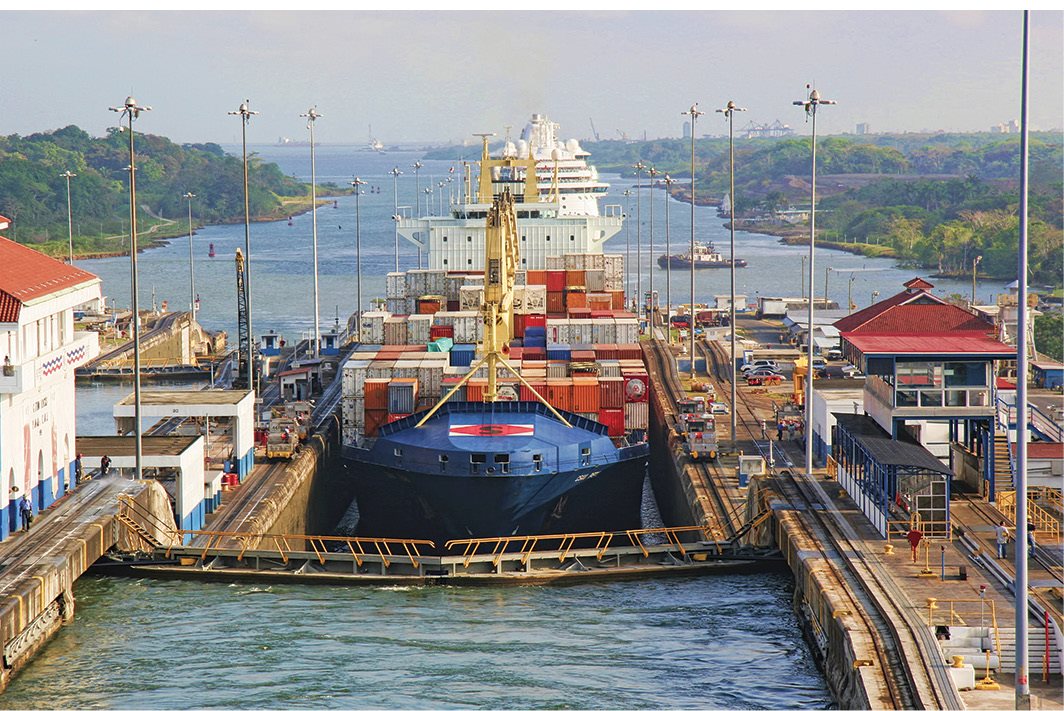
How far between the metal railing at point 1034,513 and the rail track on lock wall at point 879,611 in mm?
4461

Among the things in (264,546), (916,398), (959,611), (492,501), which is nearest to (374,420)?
(492,501)

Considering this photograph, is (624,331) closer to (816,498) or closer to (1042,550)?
(816,498)

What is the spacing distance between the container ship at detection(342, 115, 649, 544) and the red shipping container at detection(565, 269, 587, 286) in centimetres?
488

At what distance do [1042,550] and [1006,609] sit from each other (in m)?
5.46

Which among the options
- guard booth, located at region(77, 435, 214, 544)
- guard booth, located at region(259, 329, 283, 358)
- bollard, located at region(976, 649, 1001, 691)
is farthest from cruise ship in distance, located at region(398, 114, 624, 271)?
bollard, located at region(976, 649, 1001, 691)

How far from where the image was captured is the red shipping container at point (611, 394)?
54969mm

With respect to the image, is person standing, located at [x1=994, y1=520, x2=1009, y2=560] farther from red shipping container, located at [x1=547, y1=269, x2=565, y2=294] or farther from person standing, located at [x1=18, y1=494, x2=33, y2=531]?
red shipping container, located at [x1=547, y1=269, x2=565, y2=294]

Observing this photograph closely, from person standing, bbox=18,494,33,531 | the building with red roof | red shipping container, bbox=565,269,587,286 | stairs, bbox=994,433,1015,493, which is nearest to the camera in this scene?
person standing, bbox=18,494,33,531

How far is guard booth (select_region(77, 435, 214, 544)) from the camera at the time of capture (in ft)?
146

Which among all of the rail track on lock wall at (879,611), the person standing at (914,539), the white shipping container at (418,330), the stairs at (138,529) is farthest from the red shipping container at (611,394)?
the person standing at (914,539)

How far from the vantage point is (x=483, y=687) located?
3300 centimetres

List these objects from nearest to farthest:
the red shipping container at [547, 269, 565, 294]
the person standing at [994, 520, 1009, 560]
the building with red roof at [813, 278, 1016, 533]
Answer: the person standing at [994, 520, 1009, 560] < the building with red roof at [813, 278, 1016, 533] < the red shipping container at [547, 269, 565, 294]

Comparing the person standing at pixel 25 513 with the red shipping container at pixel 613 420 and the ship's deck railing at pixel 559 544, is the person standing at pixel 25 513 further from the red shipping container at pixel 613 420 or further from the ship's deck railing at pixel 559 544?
the red shipping container at pixel 613 420

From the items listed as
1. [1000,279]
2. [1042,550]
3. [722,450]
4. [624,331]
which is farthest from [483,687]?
[1000,279]
